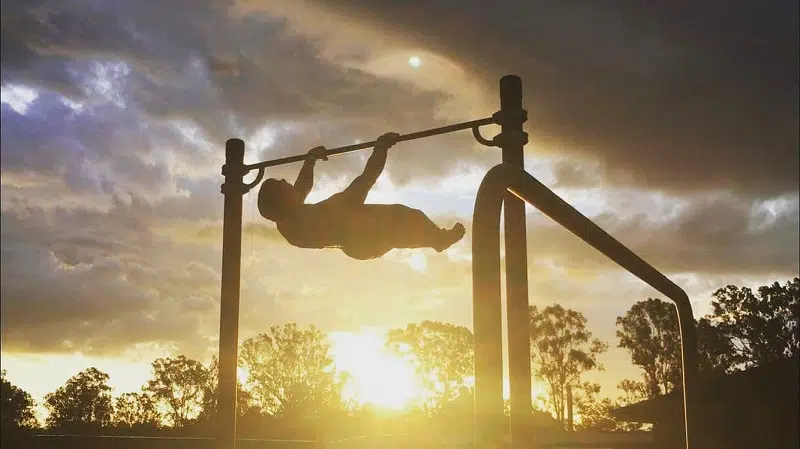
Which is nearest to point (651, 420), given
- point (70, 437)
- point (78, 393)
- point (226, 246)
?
point (70, 437)

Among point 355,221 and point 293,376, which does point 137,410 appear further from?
point 355,221

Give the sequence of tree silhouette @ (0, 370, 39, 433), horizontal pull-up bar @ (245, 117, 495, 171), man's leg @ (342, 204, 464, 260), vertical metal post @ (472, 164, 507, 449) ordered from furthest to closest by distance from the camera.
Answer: tree silhouette @ (0, 370, 39, 433), horizontal pull-up bar @ (245, 117, 495, 171), man's leg @ (342, 204, 464, 260), vertical metal post @ (472, 164, 507, 449)

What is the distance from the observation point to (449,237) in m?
5.32

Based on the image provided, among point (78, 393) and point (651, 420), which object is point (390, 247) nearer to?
point (651, 420)

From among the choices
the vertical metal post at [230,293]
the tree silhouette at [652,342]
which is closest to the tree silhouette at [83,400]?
the tree silhouette at [652,342]

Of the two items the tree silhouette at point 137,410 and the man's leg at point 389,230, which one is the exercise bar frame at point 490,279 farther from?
the tree silhouette at point 137,410

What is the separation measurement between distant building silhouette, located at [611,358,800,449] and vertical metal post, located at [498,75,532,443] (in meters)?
17.7

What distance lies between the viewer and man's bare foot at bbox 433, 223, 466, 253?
5309 millimetres

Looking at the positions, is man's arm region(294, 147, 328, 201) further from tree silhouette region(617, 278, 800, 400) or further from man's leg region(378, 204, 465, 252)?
tree silhouette region(617, 278, 800, 400)

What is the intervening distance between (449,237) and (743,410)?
20476 mm

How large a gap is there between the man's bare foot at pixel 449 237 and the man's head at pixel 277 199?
100 centimetres

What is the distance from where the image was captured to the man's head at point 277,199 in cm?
521

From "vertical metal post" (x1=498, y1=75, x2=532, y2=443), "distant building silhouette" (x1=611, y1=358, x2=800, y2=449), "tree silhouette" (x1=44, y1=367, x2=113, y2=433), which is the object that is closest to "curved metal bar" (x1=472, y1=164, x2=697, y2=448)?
"vertical metal post" (x1=498, y1=75, x2=532, y2=443)

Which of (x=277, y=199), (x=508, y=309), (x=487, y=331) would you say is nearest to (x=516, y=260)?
(x=508, y=309)
